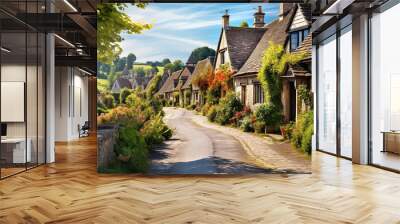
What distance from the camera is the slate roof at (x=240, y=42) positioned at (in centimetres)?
661

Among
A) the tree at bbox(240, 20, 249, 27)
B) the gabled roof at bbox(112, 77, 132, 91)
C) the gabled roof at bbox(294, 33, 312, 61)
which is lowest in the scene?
the gabled roof at bbox(112, 77, 132, 91)

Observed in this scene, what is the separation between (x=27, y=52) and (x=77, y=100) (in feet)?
27.1

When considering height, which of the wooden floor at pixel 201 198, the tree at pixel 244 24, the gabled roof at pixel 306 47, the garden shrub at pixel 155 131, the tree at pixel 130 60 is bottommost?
the wooden floor at pixel 201 198

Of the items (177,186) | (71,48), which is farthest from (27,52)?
(71,48)

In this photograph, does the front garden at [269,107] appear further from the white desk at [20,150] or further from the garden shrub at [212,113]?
the white desk at [20,150]

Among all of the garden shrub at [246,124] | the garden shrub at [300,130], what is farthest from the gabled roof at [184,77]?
the garden shrub at [300,130]

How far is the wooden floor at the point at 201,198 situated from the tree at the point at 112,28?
1872 millimetres

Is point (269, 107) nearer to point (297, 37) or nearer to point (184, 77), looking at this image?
point (297, 37)

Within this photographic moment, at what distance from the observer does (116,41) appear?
21.4 feet

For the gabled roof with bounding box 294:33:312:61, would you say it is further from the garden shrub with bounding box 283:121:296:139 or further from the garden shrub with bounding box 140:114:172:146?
the garden shrub with bounding box 140:114:172:146

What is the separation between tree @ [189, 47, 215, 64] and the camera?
21.5ft

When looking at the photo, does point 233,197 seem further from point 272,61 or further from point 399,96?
point 399,96

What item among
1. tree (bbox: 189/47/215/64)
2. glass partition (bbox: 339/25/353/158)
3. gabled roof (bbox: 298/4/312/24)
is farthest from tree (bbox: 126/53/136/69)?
glass partition (bbox: 339/25/353/158)

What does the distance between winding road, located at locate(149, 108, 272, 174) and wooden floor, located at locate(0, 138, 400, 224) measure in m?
0.22
